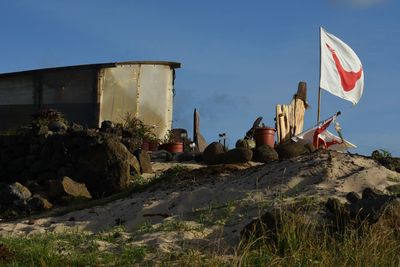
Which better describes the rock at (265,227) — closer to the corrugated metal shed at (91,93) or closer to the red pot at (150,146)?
the red pot at (150,146)

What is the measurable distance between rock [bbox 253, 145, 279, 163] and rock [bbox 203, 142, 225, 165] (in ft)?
2.50

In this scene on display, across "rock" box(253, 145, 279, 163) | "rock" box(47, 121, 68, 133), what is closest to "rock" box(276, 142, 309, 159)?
"rock" box(253, 145, 279, 163)

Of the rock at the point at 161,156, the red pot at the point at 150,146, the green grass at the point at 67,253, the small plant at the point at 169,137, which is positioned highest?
the small plant at the point at 169,137

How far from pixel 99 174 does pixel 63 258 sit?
694 cm

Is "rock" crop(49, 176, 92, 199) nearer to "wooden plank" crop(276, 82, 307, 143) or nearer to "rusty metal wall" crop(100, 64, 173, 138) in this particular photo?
"rusty metal wall" crop(100, 64, 173, 138)

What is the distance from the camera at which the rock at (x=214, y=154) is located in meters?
15.9

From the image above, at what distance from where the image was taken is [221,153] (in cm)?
1598

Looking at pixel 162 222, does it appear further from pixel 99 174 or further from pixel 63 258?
pixel 99 174

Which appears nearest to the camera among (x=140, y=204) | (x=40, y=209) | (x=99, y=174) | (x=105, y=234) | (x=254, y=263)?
(x=254, y=263)

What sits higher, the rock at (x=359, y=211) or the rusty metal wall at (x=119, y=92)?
the rusty metal wall at (x=119, y=92)

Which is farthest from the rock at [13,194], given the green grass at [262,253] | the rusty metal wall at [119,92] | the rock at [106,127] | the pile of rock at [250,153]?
the rusty metal wall at [119,92]

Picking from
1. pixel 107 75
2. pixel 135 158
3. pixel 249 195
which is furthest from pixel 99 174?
pixel 107 75

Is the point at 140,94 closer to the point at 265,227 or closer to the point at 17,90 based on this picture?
the point at 17,90

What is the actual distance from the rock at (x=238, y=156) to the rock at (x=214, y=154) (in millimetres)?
371
